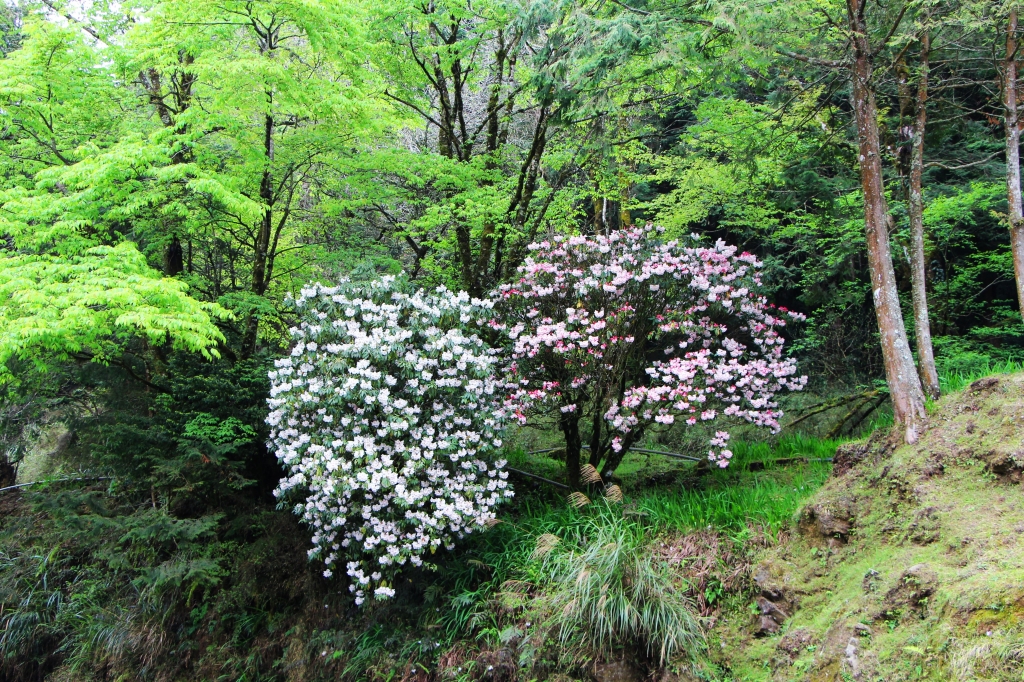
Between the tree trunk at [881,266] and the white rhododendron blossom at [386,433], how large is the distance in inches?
125

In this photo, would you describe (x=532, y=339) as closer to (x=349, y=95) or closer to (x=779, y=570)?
(x=779, y=570)

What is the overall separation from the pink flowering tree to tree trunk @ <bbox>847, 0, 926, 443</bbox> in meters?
1.14

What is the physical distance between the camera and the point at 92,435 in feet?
22.6

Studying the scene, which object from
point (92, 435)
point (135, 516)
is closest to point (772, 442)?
point (135, 516)

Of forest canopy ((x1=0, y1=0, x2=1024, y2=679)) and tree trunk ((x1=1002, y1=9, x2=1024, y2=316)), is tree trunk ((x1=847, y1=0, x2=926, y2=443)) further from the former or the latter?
tree trunk ((x1=1002, y1=9, x2=1024, y2=316))

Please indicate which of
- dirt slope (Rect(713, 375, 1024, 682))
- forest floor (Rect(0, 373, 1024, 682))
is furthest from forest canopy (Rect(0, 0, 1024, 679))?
dirt slope (Rect(713, 375, 1024, 682))

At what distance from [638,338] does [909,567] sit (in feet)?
9.76

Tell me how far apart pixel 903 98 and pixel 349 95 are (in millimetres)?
6288

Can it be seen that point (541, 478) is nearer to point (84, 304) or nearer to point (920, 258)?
point (920, 258)

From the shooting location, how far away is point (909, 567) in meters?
3.70

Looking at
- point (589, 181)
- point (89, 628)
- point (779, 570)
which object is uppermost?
point (589, 181)

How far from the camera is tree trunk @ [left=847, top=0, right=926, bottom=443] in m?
4.75

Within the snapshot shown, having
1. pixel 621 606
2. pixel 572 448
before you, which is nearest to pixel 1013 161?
pixel 572 448

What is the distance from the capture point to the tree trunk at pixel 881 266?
475 centimetres
